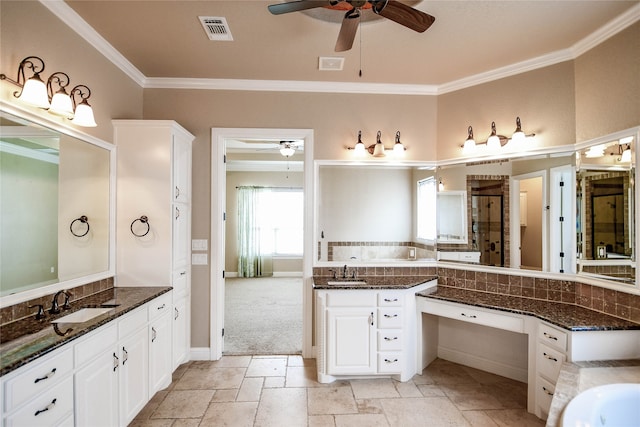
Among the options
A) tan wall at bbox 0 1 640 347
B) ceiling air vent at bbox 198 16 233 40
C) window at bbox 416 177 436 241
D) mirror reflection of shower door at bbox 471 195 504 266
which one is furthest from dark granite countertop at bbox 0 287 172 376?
mirror reflection of shower door at bbox 471 195 504 266

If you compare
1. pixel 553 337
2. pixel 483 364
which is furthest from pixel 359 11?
pixel 483 364

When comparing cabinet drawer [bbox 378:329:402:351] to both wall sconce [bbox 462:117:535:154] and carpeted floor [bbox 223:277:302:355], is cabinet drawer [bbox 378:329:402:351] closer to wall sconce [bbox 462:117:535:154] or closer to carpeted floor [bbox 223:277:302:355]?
carpeted floor [bbox 223:277:302:355]

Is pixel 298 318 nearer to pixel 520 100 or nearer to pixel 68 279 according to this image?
pixel 68 279

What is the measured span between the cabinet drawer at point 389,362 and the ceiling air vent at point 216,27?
9.69 feet

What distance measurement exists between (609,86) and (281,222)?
21.2 feet

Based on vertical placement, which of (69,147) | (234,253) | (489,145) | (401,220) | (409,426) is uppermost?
(489,145)

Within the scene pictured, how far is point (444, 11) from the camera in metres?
2.21

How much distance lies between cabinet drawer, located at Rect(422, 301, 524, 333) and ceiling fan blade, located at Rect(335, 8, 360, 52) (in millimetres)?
2273

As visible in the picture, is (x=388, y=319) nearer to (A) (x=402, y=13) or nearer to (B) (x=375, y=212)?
(B) (x=375, y=212)

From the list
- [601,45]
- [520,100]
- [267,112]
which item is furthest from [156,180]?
[601,45]

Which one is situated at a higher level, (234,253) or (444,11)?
(444,11)

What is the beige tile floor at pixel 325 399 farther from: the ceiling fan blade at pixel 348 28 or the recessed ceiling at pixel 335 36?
the recessed ceiling at pixel 335 36

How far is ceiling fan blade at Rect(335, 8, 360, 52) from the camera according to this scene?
1.86 meters

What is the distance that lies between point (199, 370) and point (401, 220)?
100 inches
